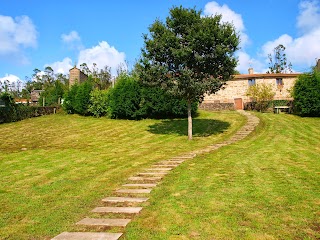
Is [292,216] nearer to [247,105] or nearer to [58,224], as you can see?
[58,224]

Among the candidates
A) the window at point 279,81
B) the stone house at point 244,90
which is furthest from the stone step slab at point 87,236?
the window at point 279,81

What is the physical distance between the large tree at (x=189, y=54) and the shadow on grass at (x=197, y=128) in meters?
3.11

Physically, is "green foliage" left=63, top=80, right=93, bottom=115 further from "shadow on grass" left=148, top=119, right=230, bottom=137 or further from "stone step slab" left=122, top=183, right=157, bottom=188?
"stone step slab" left=122, top=183, right=157, bottom=188

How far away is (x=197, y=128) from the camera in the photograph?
22.9 meters

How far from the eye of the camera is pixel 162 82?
60.5 ft

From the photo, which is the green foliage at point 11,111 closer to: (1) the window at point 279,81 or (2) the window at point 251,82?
(2) the window at point 251,82

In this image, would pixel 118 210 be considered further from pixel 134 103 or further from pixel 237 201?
pixel 134 103

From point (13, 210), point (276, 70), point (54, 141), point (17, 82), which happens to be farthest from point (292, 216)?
point (17, 82)

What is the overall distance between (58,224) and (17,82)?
351 ft

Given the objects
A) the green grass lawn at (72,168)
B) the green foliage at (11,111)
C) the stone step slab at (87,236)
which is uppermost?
the green foliage at (11,111)

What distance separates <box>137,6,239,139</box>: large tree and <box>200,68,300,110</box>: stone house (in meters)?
25.5

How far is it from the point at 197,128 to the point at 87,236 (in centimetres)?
1876

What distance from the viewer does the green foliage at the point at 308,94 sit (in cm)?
2968

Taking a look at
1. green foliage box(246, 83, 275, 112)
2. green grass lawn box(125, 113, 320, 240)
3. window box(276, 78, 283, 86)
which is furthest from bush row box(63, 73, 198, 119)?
window box(276, 78, 283, 86)
